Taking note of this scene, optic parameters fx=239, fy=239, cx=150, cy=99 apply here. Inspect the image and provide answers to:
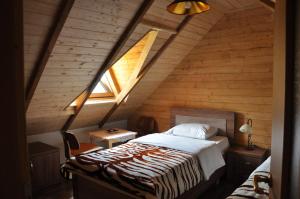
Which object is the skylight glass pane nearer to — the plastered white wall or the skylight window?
the skylight window

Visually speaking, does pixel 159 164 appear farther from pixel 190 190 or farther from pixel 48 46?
pixel 48 46

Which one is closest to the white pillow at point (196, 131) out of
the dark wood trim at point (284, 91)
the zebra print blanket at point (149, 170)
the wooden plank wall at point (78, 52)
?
the zebra print blanket at point (149, 170)

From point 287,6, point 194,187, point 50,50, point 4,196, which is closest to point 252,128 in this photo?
point 194,187

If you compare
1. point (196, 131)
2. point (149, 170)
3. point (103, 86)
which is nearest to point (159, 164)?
point (149, 170)

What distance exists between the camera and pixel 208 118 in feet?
13.6

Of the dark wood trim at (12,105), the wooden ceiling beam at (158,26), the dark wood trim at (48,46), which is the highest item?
the wooden ceiling beam at (158,26)

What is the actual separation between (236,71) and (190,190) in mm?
2102

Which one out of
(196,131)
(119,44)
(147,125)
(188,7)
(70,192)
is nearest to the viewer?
(188,7)

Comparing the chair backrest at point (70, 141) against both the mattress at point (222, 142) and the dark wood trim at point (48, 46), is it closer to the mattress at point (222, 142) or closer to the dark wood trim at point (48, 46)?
the dark wood trim at point (48, 46)

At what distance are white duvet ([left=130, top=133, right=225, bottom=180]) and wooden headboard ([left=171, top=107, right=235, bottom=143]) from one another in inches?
23.5

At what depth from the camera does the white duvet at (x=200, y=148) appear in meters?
3.10

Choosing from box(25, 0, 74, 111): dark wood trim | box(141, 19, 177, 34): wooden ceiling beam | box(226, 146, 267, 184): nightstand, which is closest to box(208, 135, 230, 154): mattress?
box(226, 146, 267, 184): nightstand

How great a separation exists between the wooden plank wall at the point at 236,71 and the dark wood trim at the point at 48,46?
2.60 metres

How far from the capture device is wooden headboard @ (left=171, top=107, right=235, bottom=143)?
3.94 metres
